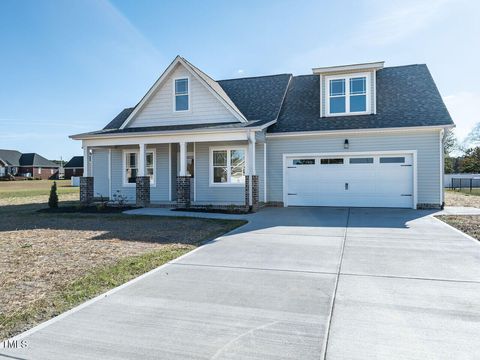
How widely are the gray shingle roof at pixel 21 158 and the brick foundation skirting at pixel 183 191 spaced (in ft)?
234

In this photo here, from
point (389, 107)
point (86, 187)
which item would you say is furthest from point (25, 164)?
point (389, 107)

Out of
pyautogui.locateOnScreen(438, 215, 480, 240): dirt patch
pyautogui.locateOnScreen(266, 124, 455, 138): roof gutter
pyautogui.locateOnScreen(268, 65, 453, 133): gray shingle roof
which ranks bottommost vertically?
pyautogui.locateOnScreen(438, 215, 480, 240): dirt patch

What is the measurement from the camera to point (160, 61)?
18188 mm

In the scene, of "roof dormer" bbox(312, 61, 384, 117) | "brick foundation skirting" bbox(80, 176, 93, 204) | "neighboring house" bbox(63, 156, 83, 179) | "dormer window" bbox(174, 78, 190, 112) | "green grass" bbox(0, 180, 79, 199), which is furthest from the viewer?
"neighboring house" bbox(63, 156, 83, 179)

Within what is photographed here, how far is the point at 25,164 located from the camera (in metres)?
73.4

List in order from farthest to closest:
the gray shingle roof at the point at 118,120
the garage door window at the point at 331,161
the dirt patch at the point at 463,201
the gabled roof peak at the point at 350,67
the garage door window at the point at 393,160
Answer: the gray shingle roof at the point at 118,120 → the dirt patch at the point at 463,201 → the garage door window at the point at 331,161 → the gabled roof peak at the point at 350,67 → the garage door window at the point at 393,160

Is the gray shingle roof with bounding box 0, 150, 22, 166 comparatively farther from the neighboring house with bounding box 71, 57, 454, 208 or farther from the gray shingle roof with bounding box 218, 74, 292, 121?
the gray shingle roof with bounding box 218, 74, 292, 121

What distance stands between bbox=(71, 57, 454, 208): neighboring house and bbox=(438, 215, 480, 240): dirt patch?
239 cm

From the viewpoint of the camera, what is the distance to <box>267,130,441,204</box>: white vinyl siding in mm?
13852

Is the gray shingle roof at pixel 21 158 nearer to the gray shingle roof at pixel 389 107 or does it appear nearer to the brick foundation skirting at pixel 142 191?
the brick foundation skirting at pixel 142 191

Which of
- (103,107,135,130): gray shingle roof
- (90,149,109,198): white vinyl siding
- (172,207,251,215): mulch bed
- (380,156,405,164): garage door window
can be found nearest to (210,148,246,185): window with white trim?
(172,207,251,215): mulch bed

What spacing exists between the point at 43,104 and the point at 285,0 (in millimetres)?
24850

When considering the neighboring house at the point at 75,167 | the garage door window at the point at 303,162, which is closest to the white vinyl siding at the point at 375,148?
the garage door window at the point at 303,162

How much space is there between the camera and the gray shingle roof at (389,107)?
14219mm
